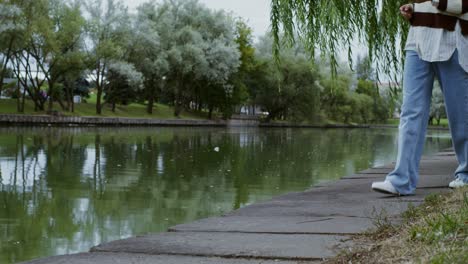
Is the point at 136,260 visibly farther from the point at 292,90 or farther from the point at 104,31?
the point at 292,90

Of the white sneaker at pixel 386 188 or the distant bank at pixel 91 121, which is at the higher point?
the white sneaker at pixel 386 188

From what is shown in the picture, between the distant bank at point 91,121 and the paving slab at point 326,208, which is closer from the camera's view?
the paving slab at point 326,208

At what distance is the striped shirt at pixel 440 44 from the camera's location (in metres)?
3.92

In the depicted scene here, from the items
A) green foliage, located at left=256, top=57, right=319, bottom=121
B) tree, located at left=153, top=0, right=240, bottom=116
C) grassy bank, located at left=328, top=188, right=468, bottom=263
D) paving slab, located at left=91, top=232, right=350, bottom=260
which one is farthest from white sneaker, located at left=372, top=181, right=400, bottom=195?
green foliage, located at left=256, top=57, right=319, bottom=121

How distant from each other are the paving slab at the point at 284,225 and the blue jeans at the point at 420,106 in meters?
0.81

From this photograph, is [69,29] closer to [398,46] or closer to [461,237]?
[398,46]

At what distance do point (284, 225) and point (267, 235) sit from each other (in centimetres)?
35

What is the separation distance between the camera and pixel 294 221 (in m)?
3.53

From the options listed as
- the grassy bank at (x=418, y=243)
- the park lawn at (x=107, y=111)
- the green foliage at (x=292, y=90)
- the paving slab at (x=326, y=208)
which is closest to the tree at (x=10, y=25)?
the park lawn at (x=107, y=111)

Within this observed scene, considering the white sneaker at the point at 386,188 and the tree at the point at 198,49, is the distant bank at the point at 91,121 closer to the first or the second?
the tree at the point at 198,49

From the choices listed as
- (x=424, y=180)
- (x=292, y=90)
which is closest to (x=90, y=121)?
(x=292, y=90)

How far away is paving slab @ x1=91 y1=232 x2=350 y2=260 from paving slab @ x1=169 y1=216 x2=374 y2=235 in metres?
0.13

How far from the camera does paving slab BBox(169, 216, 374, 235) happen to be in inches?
122

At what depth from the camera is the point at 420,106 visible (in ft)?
13.2
